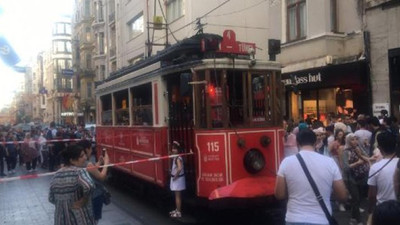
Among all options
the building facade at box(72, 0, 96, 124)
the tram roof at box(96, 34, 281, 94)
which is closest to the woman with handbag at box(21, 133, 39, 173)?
the tram roof at box(96, 34, 281, 94)

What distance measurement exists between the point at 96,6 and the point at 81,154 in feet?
150

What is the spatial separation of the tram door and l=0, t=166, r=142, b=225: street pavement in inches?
54.5

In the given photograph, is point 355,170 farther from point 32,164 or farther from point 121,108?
point 32,164

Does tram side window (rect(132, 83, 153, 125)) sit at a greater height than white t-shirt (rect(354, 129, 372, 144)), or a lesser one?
greater

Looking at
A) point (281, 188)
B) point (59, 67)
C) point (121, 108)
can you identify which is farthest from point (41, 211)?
point (59, 67)

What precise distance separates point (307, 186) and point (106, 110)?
1060cm

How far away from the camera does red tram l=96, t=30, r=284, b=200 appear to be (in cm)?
791

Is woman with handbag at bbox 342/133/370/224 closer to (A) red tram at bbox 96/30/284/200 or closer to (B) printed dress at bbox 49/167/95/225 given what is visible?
(A) red tram at bbox 96/30/284/200

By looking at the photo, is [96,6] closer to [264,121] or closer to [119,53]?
[119,53]

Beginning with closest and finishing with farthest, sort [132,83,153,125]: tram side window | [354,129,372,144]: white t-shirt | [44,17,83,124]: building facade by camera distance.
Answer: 1. [354,129,372,144]: white t-shirt
2. [132,83,153,125]: tram side window
3. [44,17,83,124]: building facade

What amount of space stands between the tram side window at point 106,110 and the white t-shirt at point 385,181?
9749 millimetres

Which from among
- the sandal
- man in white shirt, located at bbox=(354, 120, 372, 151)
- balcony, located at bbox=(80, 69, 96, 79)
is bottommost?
the sandal

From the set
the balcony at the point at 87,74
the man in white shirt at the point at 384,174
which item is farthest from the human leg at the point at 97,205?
the balcony at the point at 87,74

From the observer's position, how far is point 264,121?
333 inches
